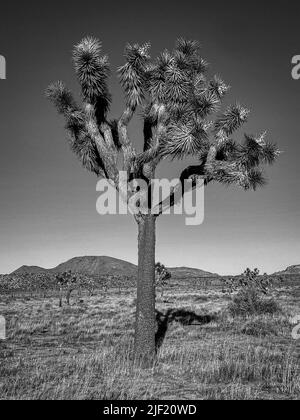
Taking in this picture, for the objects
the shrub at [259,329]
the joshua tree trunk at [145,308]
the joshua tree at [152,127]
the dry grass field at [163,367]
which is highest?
the joshua tree at [152,127]

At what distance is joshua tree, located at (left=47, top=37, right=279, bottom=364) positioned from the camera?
8391 mm

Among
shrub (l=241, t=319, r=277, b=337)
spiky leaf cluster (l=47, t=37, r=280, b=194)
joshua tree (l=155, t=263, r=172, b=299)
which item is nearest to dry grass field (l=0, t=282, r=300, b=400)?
shrub (l=241, t=319, r=277, b=337)

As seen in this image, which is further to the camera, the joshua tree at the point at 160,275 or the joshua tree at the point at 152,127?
the joshua tree at the point at 160,275

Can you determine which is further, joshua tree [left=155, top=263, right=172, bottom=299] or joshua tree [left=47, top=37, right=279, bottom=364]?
joshua tree [left=155, top=263, right=172, bottom=299]

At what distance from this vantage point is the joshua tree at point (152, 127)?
8.39 meters

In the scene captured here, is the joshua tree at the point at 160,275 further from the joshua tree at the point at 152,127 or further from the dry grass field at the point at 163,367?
the joshua tree at the point at 152,127

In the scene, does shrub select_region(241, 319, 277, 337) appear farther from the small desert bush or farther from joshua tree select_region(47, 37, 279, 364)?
joshua tree select_region(47, 37, 279, 364)

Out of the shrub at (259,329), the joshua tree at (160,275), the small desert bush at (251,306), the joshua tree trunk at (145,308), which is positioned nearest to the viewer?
the joshua tree trunk at (145,308)

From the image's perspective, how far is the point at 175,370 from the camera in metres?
7.73

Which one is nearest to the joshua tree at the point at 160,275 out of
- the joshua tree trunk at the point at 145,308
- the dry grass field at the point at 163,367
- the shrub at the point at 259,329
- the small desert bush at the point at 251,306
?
the small desert bush at the point at 251,306

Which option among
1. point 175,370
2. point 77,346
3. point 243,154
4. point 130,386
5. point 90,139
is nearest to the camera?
point 130,386
